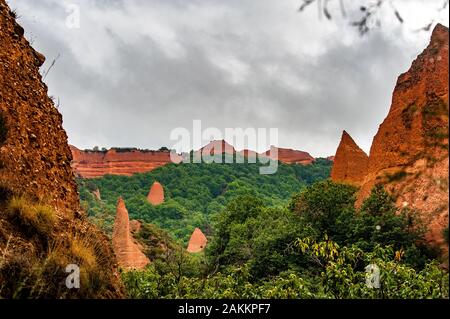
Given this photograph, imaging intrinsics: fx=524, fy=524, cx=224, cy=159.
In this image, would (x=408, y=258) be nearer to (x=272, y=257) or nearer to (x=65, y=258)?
(x=272, y=257)

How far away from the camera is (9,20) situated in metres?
9.04

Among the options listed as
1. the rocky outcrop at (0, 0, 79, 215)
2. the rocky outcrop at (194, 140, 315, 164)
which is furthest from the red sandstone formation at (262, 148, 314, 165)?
the rocky outcrop at (0, 0, 79, 215)

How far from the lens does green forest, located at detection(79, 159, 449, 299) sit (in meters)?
6.75

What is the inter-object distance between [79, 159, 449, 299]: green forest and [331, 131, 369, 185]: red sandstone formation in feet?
7.23

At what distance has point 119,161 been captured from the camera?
347ft

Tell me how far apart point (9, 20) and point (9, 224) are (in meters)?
4.62

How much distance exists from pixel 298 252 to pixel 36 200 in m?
13.6

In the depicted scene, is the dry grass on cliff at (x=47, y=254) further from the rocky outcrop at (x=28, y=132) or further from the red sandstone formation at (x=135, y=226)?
the red sandstone formation at (x=135, y=226)

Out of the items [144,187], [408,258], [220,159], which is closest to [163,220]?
[144,187]

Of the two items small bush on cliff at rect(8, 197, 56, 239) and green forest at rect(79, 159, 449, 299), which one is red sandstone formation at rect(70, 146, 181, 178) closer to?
green forest at rect(79, 159, 449, 299)

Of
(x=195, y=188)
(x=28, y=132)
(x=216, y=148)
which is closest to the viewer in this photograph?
(x=28, y=132)

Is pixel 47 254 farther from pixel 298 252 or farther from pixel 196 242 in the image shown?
pixel 196 242

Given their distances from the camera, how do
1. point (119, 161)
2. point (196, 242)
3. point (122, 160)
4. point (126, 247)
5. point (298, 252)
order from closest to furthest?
point (298, 252), point (126, 247), point (196, 242), point (119, 161), point (122, 160)

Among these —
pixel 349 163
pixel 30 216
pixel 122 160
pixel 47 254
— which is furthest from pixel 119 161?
pixel 47 254
